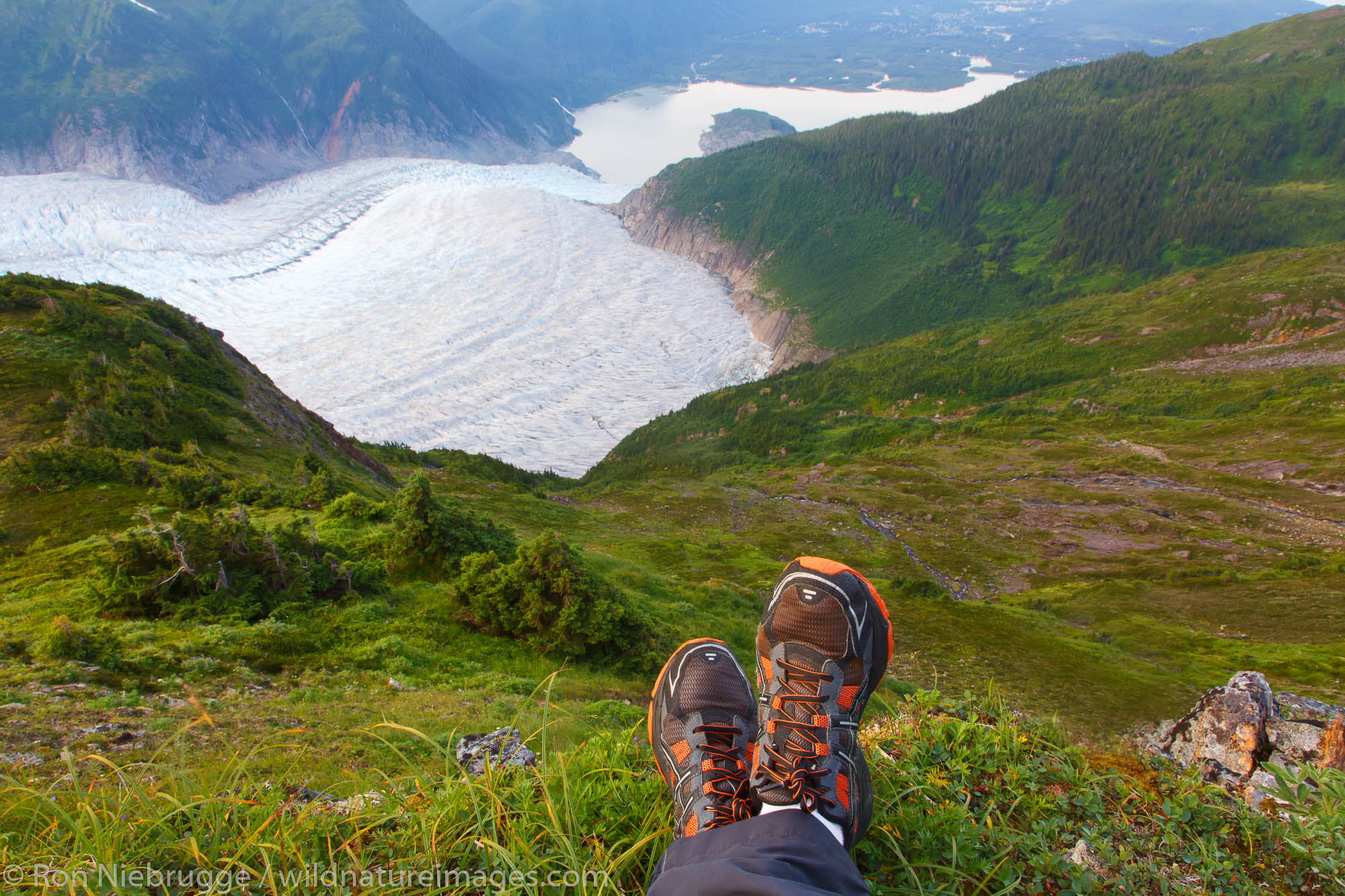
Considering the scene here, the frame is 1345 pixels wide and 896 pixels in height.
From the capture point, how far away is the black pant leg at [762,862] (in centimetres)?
242

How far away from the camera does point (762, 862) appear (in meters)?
2.62

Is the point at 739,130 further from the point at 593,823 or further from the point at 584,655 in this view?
the point at 593,823

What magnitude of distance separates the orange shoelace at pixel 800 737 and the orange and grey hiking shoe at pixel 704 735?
10.7 inches

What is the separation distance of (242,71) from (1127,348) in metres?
163

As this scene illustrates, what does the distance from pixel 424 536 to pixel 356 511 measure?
230 centimetres

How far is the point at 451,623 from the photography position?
9188mm

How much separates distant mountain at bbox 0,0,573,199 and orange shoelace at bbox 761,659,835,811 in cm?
12454

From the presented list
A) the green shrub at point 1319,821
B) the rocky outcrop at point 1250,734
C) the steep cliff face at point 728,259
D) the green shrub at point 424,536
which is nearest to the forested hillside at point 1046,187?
the steep cliff face at point 728,259

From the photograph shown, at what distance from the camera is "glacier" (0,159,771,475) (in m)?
59.2

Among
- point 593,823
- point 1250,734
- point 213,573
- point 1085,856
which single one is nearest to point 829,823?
point 593,823

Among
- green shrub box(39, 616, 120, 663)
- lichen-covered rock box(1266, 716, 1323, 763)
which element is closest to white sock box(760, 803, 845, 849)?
lichen-covered rock box(1266, 716, 1323, 763)

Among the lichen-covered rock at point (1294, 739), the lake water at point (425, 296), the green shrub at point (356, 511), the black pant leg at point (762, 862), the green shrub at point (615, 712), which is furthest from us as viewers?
the lake water at point (425, 296)

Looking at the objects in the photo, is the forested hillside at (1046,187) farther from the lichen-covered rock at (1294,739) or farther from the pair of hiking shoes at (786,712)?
the pair of hiking shoes at (786,712)

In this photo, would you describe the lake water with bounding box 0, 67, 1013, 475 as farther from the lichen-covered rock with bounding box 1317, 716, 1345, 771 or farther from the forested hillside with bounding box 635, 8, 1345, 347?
the lichen-covered rock with bounding box 1317, 716, 1345, 771
